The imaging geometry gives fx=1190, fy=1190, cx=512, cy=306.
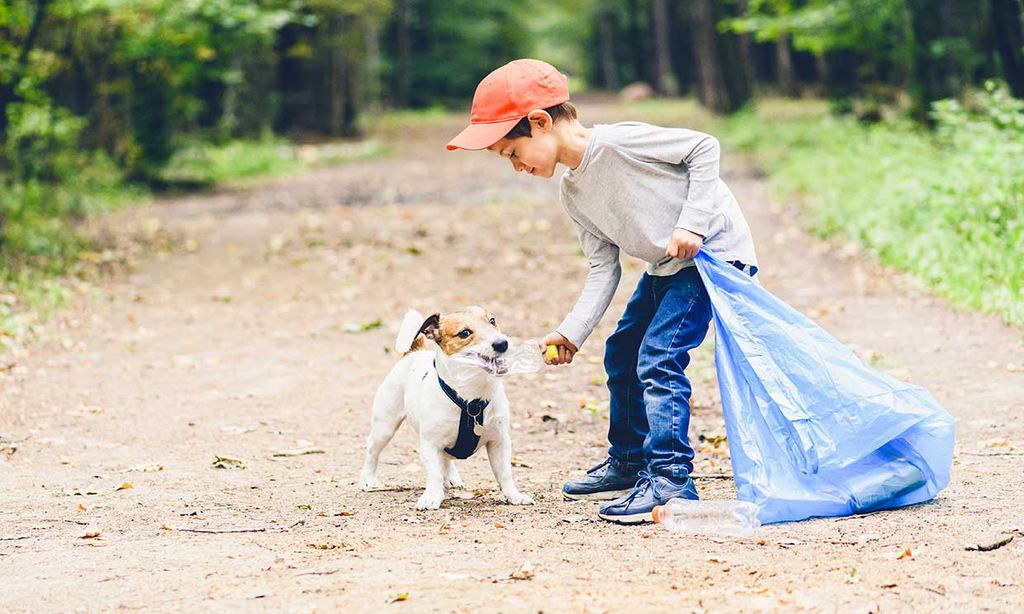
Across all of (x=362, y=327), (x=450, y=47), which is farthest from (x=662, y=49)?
(x=362, y=327)

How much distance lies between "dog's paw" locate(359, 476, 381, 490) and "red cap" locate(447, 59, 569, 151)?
1.82 meters

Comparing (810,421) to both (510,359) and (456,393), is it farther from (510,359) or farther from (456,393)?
(456,393)

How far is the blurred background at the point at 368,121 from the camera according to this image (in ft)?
35.3

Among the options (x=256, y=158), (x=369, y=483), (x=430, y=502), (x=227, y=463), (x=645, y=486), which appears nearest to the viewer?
(x=645, y=486)

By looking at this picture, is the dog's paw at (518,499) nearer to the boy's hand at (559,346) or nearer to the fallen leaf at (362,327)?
the boy's hand at (559,346)

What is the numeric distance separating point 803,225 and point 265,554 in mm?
10861

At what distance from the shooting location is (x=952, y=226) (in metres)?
10.3

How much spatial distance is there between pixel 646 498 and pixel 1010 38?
9608 mm

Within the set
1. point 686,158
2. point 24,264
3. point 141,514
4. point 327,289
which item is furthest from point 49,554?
point 24,264

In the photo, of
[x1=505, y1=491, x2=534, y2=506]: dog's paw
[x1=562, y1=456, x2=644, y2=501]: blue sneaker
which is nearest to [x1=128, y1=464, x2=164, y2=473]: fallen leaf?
[x1=505, y1=491, x2=534, y2=506]: dog's paw

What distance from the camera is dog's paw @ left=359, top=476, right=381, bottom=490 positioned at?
566 centimetres

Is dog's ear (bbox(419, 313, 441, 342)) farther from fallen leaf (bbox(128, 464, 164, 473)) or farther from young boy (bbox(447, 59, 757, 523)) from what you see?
fallen leaf (bbox(128, 464, 164, 473))

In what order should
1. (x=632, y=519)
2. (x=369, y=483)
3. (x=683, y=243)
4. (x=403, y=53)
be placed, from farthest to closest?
(x=403, y=53)
(x=369, y=483)
(x=632, y=519)
(x=683, y=243)

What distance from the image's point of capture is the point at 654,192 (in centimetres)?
472
